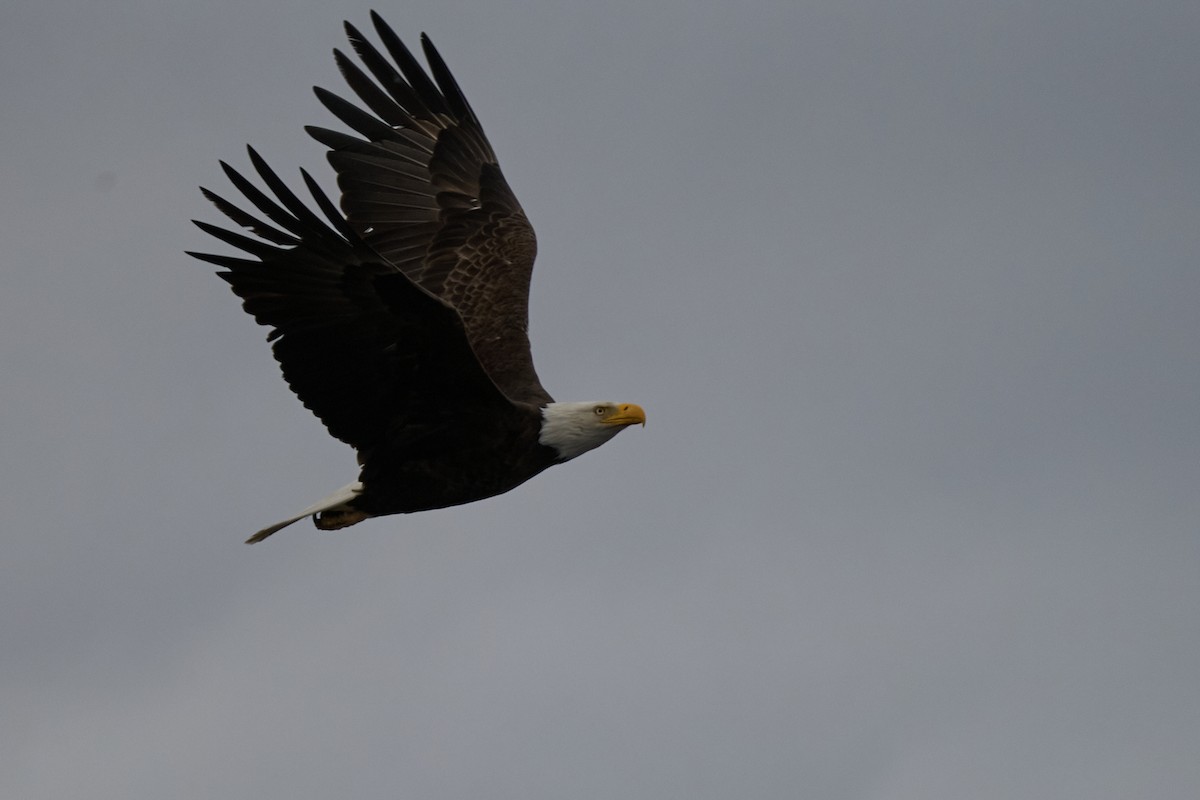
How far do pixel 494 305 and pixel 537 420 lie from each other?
2217mm

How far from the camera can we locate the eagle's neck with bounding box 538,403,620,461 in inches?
552

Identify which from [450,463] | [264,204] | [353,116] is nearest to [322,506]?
[450,463]

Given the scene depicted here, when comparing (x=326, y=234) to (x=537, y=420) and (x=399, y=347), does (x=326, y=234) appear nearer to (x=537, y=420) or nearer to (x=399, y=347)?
(x=399, y=347)

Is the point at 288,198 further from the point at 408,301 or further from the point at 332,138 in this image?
the point at 332,138

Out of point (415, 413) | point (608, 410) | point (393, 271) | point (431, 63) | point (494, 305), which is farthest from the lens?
point (431, 63)

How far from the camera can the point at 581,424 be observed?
14.1m

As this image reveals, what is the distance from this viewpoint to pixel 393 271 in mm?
12188

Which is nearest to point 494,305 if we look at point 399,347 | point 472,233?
point 472,233

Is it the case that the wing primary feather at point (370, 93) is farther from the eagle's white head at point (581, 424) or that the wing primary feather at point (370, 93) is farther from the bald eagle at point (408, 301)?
the eagle's white head at point (581, 424)

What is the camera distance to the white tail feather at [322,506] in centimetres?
1379

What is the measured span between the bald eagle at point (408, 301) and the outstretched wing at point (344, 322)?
1 centimetres

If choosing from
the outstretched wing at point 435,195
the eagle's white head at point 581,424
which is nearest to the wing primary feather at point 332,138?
the outstretched wing at point 435,195

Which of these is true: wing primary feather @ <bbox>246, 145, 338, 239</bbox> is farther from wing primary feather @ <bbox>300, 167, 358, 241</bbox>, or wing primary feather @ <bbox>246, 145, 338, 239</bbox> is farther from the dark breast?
the dark breast

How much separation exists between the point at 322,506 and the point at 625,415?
2386 mm
